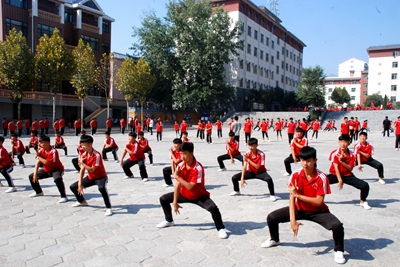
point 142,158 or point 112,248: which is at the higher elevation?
point 142,158

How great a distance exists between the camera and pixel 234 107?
159 feet

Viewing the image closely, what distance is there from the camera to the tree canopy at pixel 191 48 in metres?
40.6

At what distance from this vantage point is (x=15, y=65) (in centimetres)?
2670

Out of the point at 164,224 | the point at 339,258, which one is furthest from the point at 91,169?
the point at 339,258

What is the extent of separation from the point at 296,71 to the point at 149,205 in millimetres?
70169

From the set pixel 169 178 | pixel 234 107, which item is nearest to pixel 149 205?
pixel 169 178

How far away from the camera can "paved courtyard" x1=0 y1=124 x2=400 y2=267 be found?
4039mm

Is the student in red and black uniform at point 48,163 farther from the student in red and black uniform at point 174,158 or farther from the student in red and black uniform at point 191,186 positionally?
the student in red and black uniform at point 191,186

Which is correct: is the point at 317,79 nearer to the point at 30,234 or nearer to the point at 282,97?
the point at 282,97

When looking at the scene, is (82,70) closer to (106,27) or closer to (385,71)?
(106,27)

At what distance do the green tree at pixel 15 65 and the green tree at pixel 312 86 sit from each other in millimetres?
37333

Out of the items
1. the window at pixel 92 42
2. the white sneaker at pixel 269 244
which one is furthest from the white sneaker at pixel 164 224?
the window at pixel 92 42

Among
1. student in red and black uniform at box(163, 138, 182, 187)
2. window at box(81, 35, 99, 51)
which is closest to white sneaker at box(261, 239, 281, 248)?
student in red and black uniform at box(163, 138, 182, 187)

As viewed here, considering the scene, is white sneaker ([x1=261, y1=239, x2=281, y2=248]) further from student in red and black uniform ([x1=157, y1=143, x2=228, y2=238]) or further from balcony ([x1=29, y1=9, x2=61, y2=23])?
balcony ([x1=29, y1=9, x2=61, y2=23])
